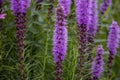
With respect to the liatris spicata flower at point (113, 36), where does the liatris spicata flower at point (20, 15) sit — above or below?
above

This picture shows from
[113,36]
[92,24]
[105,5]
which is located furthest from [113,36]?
[105,5]

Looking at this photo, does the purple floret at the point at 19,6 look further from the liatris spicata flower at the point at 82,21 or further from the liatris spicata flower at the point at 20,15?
the liatris spicata flower at the point at 82,21

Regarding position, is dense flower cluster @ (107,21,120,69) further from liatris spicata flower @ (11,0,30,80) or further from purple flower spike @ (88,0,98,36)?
liatris spicata flower @ (11,0,30,80)

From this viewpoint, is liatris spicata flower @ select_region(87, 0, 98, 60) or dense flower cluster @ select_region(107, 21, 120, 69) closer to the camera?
dense flower cluster @ select_region(107, 21, 120, 69)

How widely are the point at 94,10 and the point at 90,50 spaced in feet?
1.26

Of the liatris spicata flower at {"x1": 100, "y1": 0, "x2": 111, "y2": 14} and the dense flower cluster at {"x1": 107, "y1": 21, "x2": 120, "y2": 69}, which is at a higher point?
the liatris spicata flower at {"x1": 100, "y1": 0, "x2": 111, "y2": 14}

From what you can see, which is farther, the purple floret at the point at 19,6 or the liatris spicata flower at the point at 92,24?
the liatris spicata flower at the point at 92,24

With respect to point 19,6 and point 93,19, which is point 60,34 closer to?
point 19,6

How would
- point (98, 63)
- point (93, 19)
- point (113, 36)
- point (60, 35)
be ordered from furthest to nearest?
point (93, 19), point (113, 36), point (98, 63), point (60, 35)

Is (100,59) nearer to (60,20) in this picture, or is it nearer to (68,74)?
A: (68,74)

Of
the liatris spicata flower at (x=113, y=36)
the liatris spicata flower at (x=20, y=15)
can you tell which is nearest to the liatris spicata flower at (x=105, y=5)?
the liatris spicata flower at (x=113, y=36)

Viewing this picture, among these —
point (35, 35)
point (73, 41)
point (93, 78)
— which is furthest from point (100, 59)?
point (35, 35)

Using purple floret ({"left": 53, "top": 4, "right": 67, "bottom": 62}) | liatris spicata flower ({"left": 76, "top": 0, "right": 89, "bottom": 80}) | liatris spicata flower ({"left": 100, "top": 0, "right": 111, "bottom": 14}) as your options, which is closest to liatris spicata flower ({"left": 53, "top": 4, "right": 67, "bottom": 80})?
purple floret ({"left": 53, "top": 4, "right": 67, "bottom": 62})

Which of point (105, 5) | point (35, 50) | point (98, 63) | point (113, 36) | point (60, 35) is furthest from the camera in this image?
point (105, 5)
